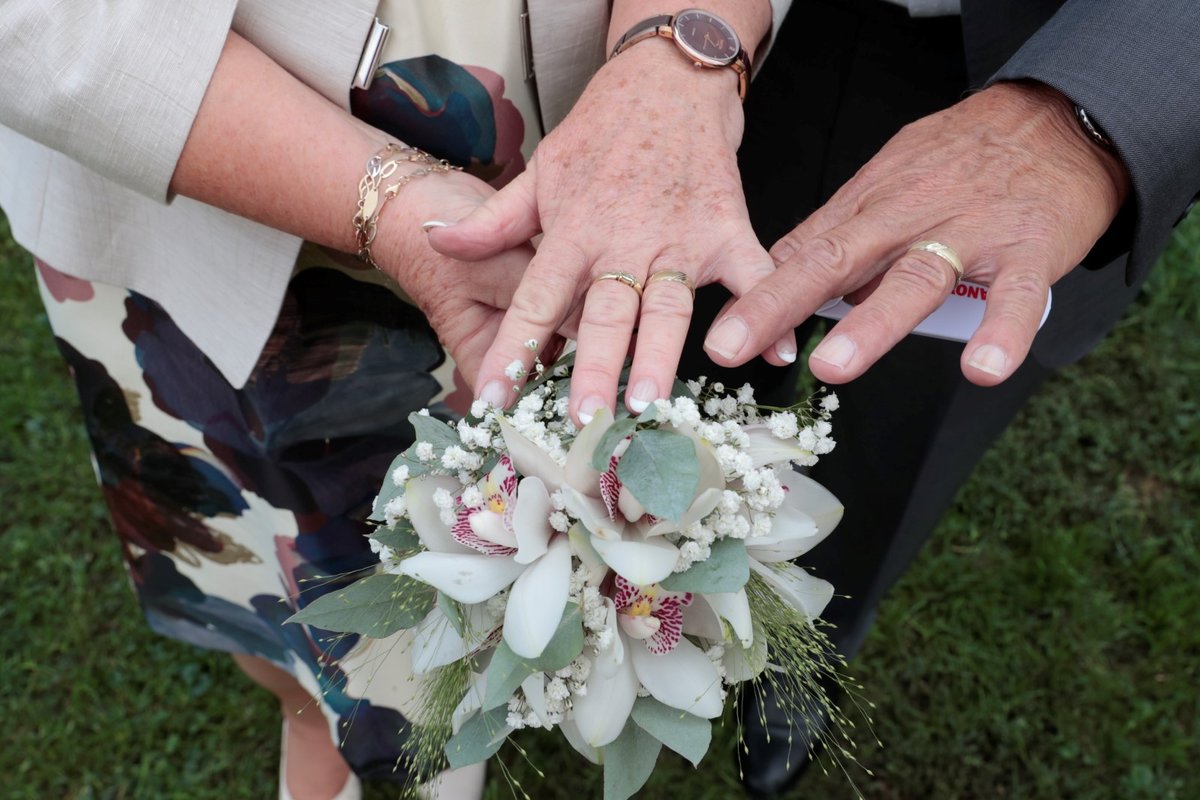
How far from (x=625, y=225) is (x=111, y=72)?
24.7 inches

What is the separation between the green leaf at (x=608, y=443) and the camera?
923 mm

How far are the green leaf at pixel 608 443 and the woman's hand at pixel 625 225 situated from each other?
10 centimetres

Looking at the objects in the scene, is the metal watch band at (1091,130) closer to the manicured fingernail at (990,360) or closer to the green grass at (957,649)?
the manicured fingernail at (990,360)

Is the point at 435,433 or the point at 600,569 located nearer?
the point at 600,569

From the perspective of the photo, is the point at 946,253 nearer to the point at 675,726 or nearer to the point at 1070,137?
the point at 1070,137

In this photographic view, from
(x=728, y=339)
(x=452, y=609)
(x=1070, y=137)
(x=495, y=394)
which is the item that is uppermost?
(x=1070, y=137)

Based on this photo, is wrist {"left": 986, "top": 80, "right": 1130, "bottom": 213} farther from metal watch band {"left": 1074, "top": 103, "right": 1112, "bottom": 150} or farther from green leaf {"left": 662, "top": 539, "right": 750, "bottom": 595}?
green leaf {"left": 662, "top": 539, "right": 750, "bottom": 595}

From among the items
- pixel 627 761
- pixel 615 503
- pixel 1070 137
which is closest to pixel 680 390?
pixel 615 503

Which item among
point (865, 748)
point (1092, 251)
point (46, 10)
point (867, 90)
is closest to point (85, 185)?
point (46, 10)

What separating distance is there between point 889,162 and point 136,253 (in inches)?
43.6

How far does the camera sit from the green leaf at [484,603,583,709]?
0.92m

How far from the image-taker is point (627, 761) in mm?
1082

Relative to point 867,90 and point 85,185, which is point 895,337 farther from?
point 85,185

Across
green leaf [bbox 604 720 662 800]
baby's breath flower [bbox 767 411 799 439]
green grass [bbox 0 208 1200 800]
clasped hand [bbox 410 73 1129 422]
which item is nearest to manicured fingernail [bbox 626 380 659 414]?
clasped hand [bbox 410 73 1129 422]
